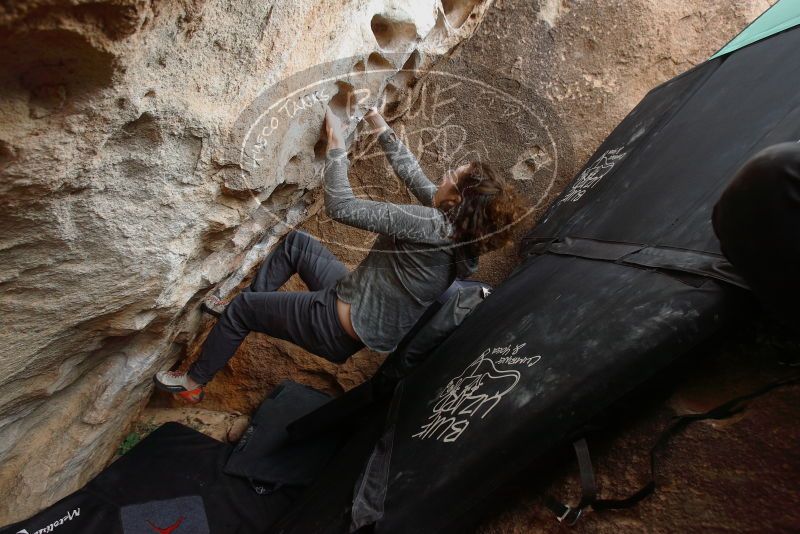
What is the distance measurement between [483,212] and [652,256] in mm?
442

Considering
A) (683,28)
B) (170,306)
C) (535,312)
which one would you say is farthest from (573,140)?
(170,306)

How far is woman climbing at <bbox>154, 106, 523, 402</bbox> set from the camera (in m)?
1.40

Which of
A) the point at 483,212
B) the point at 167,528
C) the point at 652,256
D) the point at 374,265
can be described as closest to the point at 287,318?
the point at 374,265

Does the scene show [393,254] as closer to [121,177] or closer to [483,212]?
[483,212]

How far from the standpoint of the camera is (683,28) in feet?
8.49

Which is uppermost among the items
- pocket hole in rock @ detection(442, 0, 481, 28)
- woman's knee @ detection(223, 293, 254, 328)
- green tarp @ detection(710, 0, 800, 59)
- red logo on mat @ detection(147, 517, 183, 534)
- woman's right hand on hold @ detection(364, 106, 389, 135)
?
pocket hole in rock @ detection(442, 0, 481, 28)

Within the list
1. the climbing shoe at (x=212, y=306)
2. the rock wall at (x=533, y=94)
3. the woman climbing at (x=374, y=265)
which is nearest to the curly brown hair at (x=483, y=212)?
the woman climbing at (x=374, y=265)

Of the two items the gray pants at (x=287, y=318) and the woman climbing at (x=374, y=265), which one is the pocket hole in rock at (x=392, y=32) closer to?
the woman climbing at (x=374, y=265)

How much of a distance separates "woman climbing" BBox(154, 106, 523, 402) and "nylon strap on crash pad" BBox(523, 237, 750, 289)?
0.32m

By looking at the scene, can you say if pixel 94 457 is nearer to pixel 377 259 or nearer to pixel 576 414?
pixel 377 259

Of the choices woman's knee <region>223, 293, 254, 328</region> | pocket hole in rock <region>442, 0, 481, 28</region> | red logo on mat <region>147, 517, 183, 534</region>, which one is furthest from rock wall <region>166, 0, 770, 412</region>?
red logo on mat <region>147, 517, 183, 534</region>

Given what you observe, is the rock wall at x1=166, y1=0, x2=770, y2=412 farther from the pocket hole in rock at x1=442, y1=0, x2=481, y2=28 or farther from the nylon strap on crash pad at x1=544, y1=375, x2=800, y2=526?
the nylon strap on crash pad at x1=544, y1=375, x2=800, y2=526

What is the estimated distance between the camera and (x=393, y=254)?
1.52m

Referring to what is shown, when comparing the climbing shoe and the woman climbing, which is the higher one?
the climbing shoe
